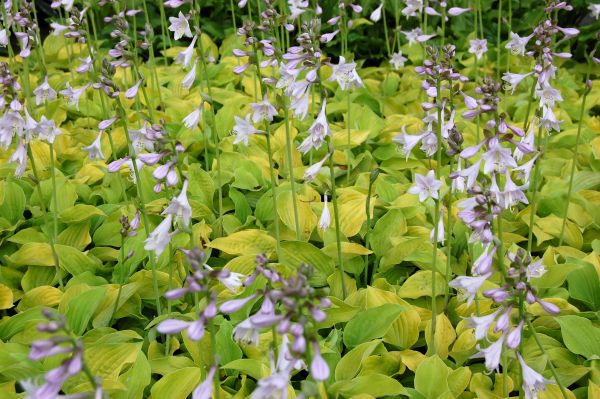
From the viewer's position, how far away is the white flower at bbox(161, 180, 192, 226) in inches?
96.5

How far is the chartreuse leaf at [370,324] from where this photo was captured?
3.02 meters

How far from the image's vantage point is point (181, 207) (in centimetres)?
247

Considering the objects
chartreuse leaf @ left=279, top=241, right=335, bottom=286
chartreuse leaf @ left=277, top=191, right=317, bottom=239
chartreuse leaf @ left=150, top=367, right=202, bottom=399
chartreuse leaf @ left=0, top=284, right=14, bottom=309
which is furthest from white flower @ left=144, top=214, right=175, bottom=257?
chartreuse leaf @ left=277, top=191, right=317, bottom=239

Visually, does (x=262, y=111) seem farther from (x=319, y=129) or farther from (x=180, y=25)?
(x=180, y=25)

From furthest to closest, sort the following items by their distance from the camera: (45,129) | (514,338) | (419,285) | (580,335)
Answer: (419,285), (45,129), (580,335), (514,338)

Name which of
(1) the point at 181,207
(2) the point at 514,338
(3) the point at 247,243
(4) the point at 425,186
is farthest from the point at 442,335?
(1) the point at 181,207

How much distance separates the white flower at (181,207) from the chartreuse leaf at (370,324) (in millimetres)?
1031

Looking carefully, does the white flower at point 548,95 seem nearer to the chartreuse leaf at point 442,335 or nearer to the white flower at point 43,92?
the chartreuse leaf at point 442,335

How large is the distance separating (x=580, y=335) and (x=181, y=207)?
73.0 inches

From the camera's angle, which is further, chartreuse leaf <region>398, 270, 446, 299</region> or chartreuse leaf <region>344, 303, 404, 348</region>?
chartreuse leaf <region>398, 270, 446, 299</region>

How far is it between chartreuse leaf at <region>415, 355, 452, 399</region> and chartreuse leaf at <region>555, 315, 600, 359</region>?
60cm

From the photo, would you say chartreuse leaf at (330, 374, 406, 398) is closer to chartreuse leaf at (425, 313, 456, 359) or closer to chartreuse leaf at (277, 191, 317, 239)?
chartreuse leaf at (425, 313, 456, 359)

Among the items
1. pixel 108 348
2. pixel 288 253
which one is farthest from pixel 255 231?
pixel 108 348

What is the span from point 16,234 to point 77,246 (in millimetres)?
343
